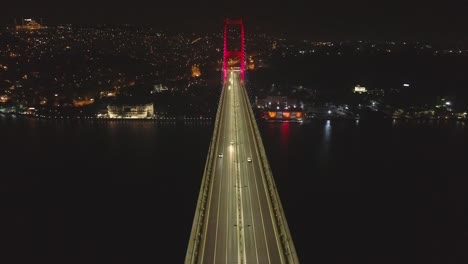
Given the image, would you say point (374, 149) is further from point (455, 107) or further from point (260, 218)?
point (455, 107)

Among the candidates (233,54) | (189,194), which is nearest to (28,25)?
(233,54)

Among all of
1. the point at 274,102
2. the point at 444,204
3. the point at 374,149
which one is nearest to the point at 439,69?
the point at 274,102

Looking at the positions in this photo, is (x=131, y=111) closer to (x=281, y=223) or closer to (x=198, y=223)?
(x=198, y=223)

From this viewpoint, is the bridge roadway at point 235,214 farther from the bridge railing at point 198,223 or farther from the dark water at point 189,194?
the dark water at point 189,194

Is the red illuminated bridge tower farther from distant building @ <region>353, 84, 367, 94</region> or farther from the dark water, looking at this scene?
the dark water

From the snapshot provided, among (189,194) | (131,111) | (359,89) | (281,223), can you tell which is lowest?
(189,194)
